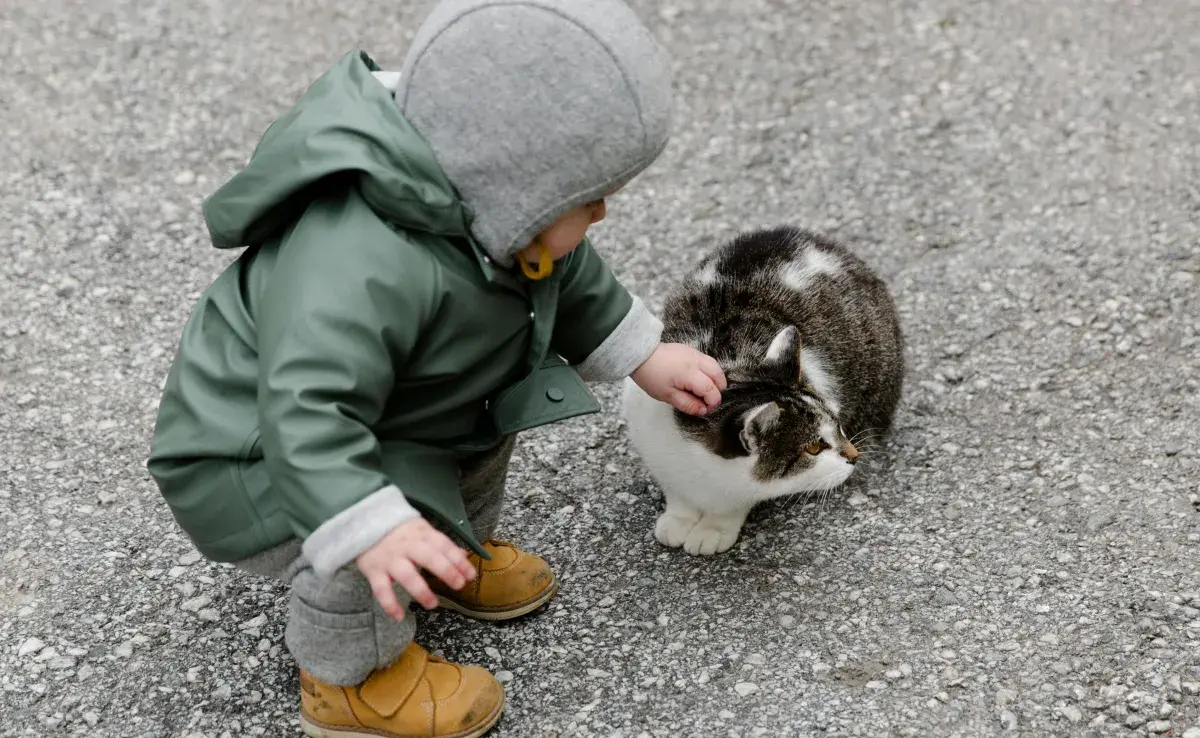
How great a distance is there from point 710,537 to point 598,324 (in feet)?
2.34

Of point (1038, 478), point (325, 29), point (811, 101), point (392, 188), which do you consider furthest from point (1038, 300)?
point (325, 29)

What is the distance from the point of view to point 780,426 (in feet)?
9.34

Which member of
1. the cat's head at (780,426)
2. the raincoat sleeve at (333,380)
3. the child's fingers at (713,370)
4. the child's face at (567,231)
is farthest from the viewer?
the cat's head at (780,426)

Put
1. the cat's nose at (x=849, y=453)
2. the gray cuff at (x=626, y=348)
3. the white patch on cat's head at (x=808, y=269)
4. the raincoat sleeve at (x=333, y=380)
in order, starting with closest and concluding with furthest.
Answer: the raincoat sleeve at (x=333, y=380) < the gray cuff at (x=626, y=348) < the cat's nose at (x=849, y=453) < the white patch on cat's head at (x=808, y=269)

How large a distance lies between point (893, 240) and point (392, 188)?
237cm

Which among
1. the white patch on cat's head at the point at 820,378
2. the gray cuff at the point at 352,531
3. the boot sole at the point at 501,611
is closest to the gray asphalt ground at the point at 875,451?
the boot sole at the point at 501,611

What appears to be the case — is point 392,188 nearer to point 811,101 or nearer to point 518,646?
point 518,646

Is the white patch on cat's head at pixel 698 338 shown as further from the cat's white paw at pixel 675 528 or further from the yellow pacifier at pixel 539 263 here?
the yellow pacifier at pixel 539 263

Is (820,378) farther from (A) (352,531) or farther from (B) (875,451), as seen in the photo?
(A) (352,531)

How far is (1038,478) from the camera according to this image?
312cm

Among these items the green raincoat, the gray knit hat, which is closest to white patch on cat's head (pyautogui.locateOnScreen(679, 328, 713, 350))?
the green raincoat

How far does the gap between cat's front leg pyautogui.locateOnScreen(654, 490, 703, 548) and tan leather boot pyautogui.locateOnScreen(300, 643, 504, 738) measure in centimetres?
71

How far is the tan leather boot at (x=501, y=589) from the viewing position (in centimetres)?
274

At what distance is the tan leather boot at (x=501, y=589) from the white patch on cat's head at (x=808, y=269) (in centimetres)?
97
